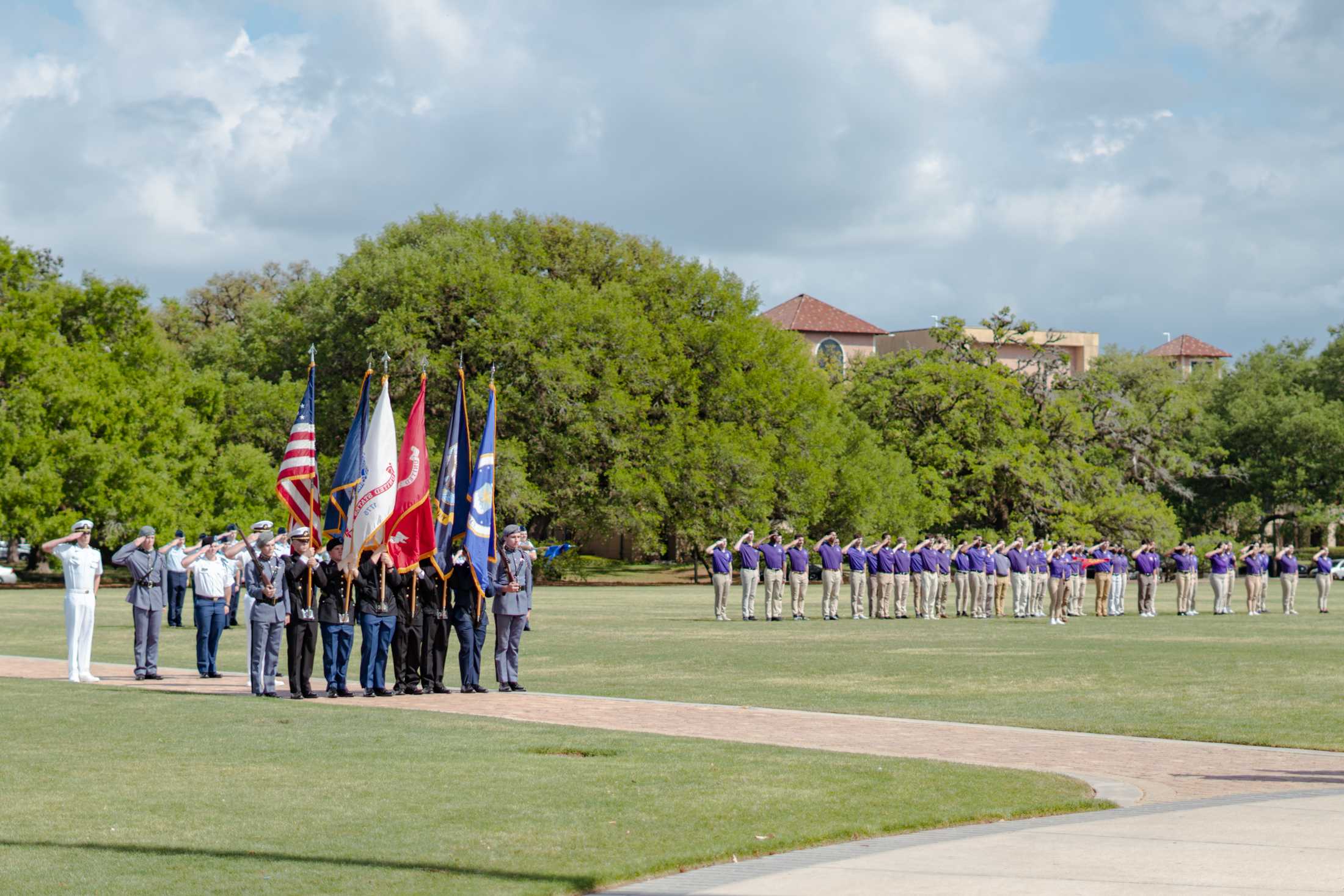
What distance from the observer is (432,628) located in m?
18.1

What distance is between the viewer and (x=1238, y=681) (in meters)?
19.0

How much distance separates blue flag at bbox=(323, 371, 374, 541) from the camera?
18547mm

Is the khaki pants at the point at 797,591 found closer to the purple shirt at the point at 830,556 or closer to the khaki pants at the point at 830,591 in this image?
the khaki pants at the point at 830,591

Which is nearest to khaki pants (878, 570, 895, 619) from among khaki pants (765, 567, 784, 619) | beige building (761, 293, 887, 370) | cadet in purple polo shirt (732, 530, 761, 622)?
khaki pants (765, 567, 784, 619)

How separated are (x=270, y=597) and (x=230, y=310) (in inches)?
3060

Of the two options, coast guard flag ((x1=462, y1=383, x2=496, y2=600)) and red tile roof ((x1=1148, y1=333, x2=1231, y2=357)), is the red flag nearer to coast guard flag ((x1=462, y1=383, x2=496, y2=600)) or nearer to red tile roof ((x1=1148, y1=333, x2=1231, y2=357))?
coast guard flag ((x1=462, y1=383, x2=496, y2=600))

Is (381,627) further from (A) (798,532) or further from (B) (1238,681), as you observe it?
(A) (798,532)

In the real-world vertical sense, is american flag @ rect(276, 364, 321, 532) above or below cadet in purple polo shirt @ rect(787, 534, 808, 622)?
above

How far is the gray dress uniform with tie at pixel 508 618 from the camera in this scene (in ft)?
59.7

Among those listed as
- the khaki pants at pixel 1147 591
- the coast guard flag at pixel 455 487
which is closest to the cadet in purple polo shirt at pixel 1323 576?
the khaki pants at pixel 1147 591

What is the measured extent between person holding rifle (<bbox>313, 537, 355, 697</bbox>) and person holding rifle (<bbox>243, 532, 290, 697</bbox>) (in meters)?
0.40

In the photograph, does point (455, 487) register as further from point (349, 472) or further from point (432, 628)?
point (432, 628)

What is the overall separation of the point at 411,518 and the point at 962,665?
316 inches

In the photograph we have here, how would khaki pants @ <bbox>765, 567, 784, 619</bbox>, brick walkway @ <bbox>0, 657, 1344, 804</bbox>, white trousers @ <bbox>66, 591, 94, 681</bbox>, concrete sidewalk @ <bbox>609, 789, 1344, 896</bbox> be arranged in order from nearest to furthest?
concrete sidewalk @ <bbox>609, 789, 1344, 896</bbox>, brick walkway @ <bbox>0, 657, 1344, 804</bbox>, white trousers @ <bbox>66, 591, 94, 681</bbox>, khaki pants @ <bbox>765, 567, 784, 619</bbox>
